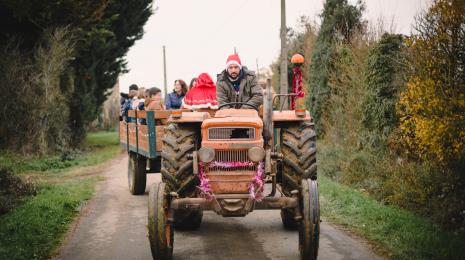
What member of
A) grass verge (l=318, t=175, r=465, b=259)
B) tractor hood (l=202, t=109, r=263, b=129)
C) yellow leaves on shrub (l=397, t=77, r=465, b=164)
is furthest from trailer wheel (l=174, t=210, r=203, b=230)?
yellow leaves on shrub (l=397, t=77, r=465, b=164)

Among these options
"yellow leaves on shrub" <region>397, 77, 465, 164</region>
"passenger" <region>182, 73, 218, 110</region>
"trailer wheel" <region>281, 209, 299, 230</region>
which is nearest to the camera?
"yellow leaves on shrub" <region>397, 77, 465, 164</region>

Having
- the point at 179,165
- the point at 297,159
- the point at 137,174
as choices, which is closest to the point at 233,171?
the point at 179,165

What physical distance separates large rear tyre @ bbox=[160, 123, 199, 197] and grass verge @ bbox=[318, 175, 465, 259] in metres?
2.44

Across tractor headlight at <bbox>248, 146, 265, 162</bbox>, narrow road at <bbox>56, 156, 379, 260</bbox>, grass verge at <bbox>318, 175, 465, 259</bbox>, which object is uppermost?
tractor headlight at <bbox>248, 146, 265, 162</bbox>

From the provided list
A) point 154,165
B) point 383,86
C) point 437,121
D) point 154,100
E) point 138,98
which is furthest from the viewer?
point 138,98

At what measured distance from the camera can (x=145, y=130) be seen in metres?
9.77

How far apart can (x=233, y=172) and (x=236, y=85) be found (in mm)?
2323

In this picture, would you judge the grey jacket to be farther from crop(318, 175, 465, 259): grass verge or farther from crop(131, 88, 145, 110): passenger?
crop(131, 88, 145, 110): passenger

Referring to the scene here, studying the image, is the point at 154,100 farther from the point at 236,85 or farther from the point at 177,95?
the point at 236,85

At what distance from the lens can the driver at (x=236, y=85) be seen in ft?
26.9

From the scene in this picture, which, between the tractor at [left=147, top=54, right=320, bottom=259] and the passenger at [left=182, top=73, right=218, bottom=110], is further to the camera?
the passenger at [left=182, top=73, right=218, bottom=110]

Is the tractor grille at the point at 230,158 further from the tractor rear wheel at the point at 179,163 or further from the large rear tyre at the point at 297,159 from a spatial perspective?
the large rear tyre at the point at 297,159

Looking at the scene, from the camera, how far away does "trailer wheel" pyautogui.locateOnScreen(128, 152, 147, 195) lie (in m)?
10.7

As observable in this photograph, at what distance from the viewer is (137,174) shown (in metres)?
10.9
